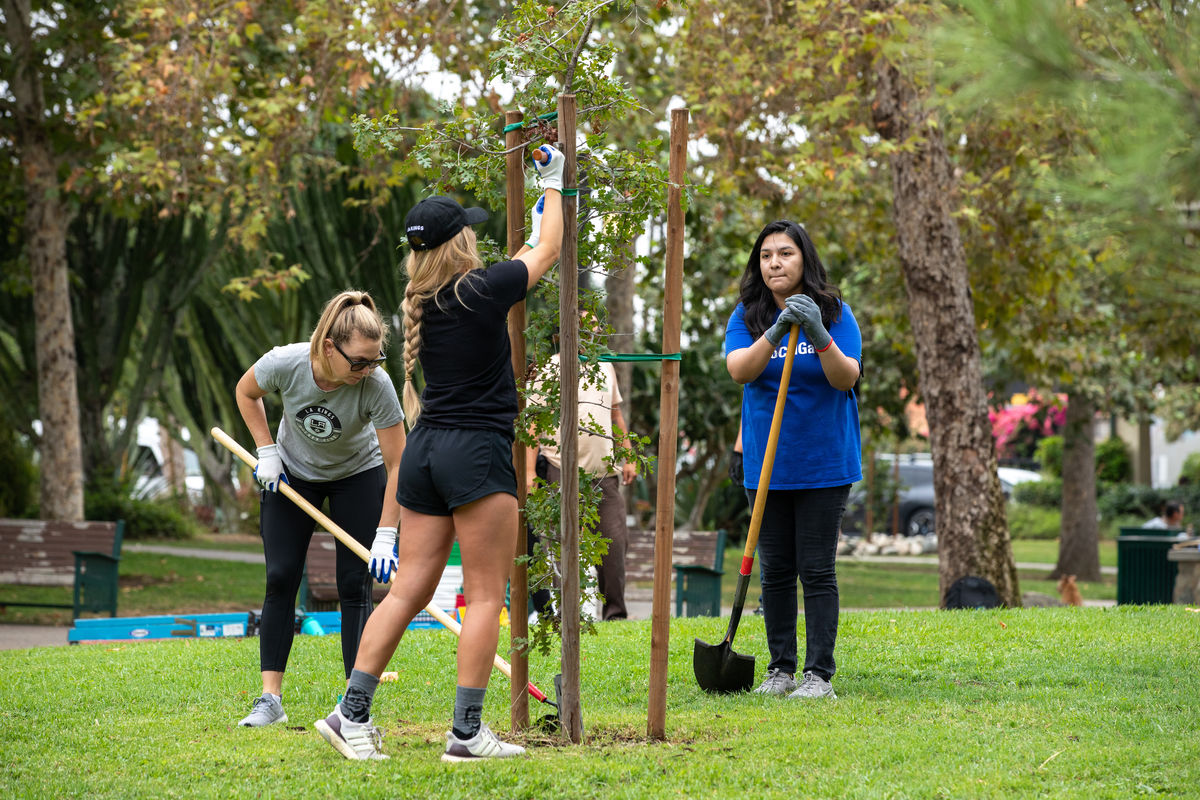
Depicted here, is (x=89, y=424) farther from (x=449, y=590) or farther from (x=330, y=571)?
(x=449, y=590)

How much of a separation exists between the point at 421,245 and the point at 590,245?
62cm

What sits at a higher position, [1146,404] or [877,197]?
[877,197]

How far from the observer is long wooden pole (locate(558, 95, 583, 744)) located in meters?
3.87

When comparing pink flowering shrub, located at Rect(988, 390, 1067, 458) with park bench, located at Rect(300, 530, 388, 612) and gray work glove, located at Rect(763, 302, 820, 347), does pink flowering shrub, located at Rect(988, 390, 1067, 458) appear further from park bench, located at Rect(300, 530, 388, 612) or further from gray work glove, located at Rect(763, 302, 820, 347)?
gray work glove, located at Rect(763, 302, 820, 347)

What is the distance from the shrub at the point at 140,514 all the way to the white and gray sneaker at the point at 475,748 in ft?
50.1

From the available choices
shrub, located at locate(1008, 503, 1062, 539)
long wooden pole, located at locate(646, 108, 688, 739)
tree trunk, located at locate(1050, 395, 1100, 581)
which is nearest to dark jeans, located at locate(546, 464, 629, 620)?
long wooden pole, located at locate(646, 108, 688, 739)

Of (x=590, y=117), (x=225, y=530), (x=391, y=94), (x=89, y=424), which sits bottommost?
(x=225, y=530)

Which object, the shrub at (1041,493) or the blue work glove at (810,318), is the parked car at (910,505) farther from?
the blue work glove at (810,318)

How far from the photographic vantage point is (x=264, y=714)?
15.0ft

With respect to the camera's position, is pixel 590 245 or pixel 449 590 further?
pixel 449 590

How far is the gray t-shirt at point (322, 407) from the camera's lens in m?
4.57

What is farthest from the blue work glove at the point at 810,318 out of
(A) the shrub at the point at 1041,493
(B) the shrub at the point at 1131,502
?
(A) the shrub at the point at 1041,493

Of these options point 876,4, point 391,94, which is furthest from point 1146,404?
point 391,94

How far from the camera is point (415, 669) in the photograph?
590 centimetres
